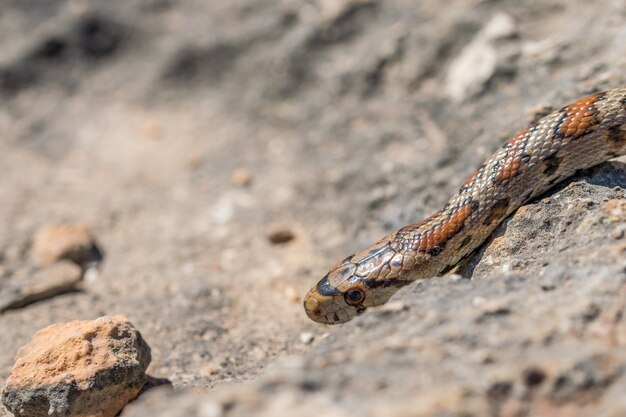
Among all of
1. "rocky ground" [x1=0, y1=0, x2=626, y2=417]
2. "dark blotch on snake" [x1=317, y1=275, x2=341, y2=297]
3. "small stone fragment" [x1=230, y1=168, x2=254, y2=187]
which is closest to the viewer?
"rocky ground" [x1=0, y1=0, x2=626, y2=417]

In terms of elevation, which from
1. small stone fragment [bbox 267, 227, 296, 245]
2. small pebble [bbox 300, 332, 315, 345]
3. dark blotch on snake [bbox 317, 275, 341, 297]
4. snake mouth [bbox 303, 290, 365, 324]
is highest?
dark blotch on snake [bbox 317, 275, 341, 297]

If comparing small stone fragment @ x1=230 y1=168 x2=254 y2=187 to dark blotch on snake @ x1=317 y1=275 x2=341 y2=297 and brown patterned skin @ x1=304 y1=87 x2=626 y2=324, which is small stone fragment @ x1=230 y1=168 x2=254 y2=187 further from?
brown patterned skin @ x1=304 y1=87 x2=626 y2=324

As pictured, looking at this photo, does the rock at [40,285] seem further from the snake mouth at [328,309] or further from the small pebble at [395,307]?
the small pebble at [395,307]

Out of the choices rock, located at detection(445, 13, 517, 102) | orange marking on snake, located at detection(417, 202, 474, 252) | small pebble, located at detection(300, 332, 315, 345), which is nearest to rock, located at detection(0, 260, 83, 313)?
small pebble, located at detection(300, 332, 315, 345)

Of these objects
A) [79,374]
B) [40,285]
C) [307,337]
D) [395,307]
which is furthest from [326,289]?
[40,285]

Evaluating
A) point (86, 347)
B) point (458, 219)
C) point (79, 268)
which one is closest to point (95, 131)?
point (79, 268)

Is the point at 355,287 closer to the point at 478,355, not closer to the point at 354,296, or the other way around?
the point at 354,296

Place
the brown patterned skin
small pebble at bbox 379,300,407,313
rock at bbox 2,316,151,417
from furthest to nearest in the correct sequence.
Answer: the brown patterned skin < rock at bbox 2,316,151,417 < small pebble at bbox 379,300,407,313

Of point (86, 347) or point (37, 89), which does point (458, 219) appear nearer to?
point (86, 347)
